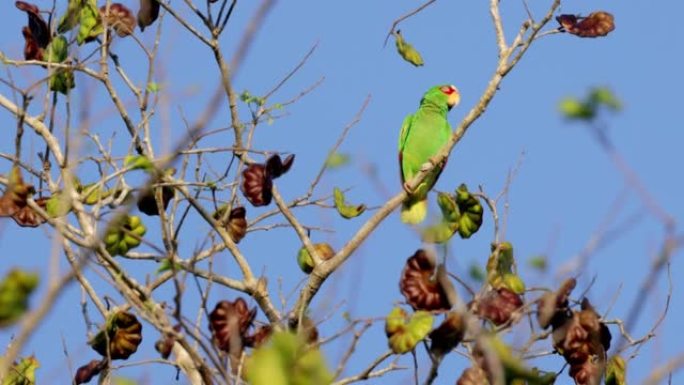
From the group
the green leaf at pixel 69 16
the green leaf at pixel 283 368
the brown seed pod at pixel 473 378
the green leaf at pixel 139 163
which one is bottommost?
the brown seed pod at pixel 473 378

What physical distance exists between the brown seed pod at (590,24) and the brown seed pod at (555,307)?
169cm

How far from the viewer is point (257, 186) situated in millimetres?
5316

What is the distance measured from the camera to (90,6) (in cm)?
614

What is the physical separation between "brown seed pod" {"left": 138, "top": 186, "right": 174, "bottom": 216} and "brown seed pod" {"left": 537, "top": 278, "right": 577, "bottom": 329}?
170cm

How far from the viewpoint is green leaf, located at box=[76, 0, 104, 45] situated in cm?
609

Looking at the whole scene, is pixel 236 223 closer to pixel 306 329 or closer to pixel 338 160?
pixel 338 160

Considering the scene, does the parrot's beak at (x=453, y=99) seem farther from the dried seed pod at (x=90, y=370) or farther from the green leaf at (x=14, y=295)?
the green leaf at (x=14, y=295)

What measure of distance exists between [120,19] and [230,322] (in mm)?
2580

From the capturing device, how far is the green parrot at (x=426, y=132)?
335 inches

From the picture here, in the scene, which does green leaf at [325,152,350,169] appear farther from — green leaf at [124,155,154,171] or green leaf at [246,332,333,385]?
green leaf at [246,332,333,385]

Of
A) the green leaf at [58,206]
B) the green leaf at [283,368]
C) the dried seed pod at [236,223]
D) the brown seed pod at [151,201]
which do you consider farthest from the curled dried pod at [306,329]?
the green leaf at [283,368]

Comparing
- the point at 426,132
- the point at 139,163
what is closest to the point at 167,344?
the point at 139,163

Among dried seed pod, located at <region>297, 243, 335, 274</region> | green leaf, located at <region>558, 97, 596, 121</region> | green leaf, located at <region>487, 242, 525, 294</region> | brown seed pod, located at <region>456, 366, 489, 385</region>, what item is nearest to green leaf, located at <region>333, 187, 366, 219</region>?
dried seed pod, located at <region>297, 243, 335, 274</region>

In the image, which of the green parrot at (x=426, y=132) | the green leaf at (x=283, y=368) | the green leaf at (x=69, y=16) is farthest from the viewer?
the green parrot at (x=426, y=132)
